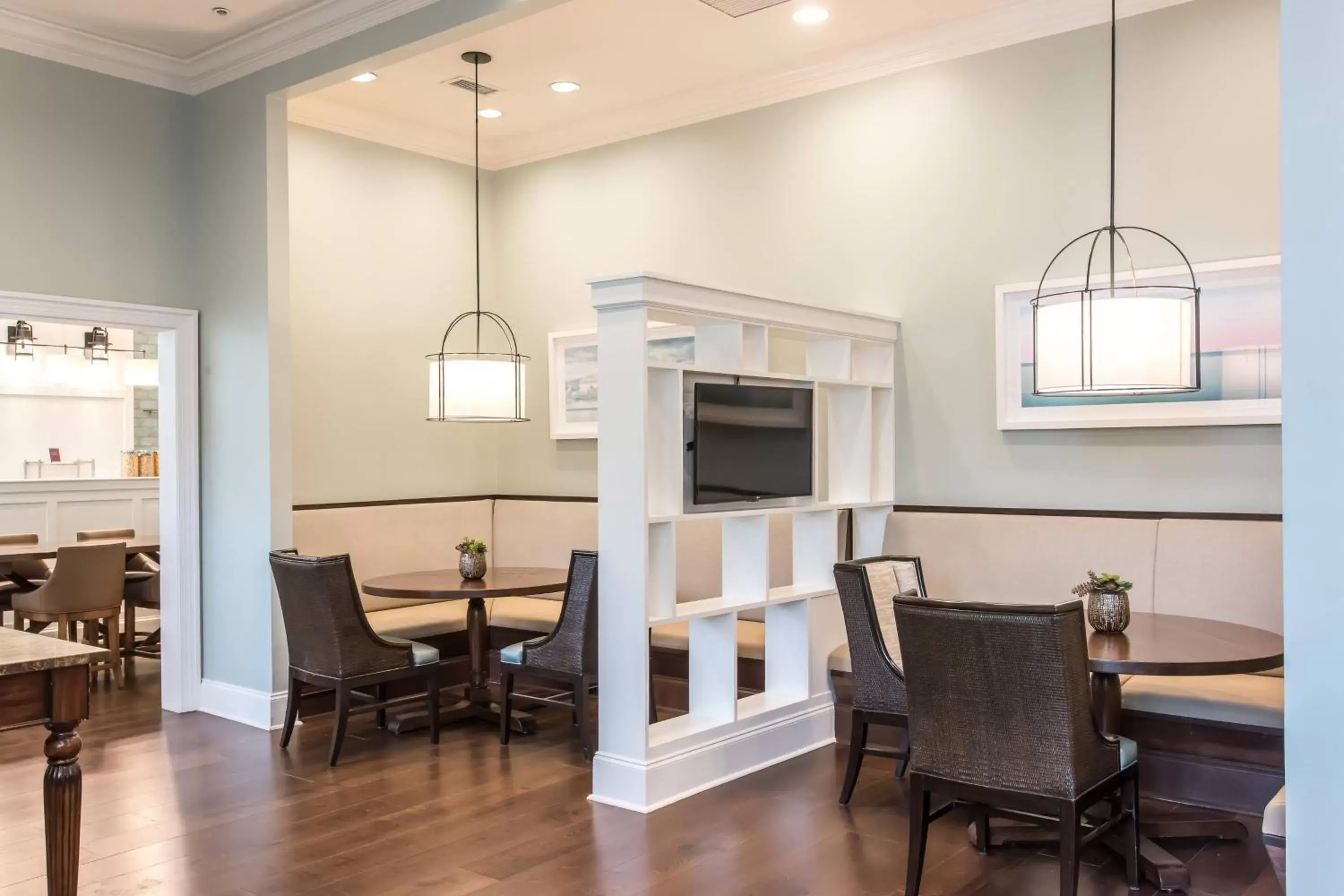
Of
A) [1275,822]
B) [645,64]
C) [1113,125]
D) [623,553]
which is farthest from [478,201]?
[1275,822]

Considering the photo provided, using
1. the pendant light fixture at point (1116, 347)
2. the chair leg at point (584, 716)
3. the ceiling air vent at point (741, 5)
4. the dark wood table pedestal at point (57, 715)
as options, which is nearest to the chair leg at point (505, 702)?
the chair leg at point (584, 716)

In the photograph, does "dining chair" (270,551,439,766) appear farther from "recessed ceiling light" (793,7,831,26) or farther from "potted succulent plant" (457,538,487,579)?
"recessed ceiling light" (793,7,831,26)

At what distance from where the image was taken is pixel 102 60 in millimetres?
5148

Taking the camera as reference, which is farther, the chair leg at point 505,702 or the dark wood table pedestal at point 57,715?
the chair leg at point 505,702

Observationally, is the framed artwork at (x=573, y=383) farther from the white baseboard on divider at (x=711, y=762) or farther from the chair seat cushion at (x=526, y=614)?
the white baseboard on divider at (x=711, y=762)

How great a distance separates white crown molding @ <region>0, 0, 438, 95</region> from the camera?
187 inches

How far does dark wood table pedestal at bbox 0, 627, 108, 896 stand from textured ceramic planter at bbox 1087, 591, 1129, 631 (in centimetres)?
290

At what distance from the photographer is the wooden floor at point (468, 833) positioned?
10.8 feet

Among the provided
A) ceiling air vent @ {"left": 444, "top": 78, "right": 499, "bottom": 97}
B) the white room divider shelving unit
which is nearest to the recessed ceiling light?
the white room divider shelving unit

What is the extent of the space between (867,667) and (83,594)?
14.5 ft

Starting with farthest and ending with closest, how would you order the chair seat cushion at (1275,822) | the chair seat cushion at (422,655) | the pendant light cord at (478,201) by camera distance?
the pendant light cord at (478,201) < the chair seat cushion at (422,655) < the chair seat cushion at (1275,822)

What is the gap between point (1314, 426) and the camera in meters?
1.55

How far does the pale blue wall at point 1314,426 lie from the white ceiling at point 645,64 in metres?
3.40

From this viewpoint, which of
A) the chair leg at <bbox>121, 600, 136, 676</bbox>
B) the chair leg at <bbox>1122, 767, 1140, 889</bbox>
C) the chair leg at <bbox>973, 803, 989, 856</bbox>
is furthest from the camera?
the chair leg at <bbox>121, 600, 136, 676</bbox>
